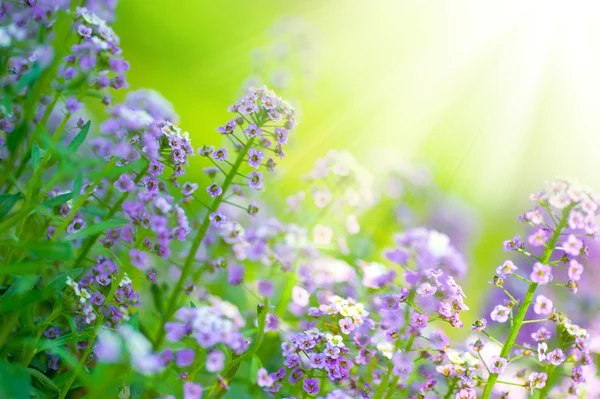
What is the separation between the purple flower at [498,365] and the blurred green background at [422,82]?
3445mm

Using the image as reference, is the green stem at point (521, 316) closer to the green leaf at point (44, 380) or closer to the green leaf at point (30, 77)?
the green leaf at point (44, 380)

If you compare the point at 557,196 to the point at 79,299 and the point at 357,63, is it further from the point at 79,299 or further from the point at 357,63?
the point at 357,63

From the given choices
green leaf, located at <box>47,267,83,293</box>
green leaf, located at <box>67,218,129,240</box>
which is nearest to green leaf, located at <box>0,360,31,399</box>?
green leaf, located at <box>47,267,83,293</box>

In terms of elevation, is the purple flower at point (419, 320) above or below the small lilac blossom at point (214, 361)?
above

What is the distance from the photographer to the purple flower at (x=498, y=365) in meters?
1.94

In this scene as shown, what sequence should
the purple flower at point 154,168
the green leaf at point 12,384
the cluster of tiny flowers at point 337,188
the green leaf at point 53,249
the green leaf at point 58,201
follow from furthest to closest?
the cluster of tiny flowers at point 337,188, the purple flower at point 154,168, the green leaf at point 58,201, the green leaf at point 53,249, the green leaf at point 12,384

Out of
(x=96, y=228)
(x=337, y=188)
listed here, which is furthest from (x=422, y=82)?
(x=96, y=228)

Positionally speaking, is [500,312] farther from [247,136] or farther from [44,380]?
[44,380]

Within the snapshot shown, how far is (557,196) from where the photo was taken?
6.44 feet

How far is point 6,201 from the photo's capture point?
6.70 ft

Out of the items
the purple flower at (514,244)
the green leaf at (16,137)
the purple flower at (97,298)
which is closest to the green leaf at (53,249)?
the purple flower at (97,298)

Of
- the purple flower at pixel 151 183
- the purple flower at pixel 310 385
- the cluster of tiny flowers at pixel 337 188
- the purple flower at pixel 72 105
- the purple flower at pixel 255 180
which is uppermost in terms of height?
the cluster of tiny flowers at pixel 337 188

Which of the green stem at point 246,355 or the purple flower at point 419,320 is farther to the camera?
the purple flower at point 419,320

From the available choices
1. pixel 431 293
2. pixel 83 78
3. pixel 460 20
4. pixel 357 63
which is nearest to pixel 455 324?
pixel 431 293
